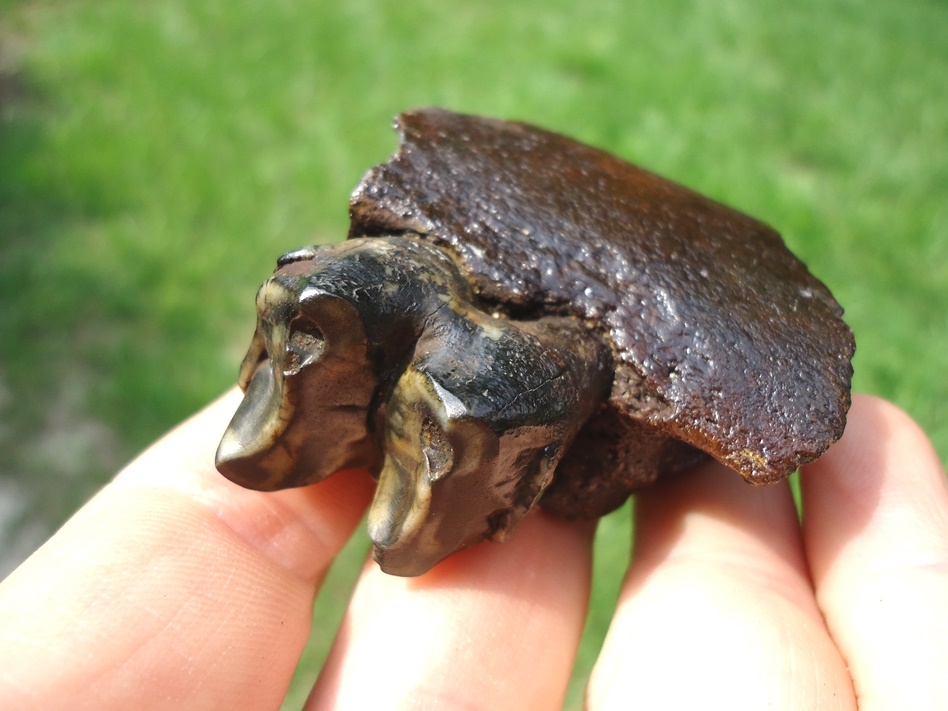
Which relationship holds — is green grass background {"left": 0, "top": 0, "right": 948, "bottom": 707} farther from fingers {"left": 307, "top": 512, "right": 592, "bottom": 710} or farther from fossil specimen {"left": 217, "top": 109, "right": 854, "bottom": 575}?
fossil specimen {"left": 217, "top": 109, "right": 854, "bottom": 575}

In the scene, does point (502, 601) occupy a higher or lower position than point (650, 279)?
lower

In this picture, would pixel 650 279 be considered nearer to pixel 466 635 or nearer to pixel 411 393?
pixel 411 393

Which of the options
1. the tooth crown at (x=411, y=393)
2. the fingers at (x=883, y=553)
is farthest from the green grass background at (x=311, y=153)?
the tooth crown at (x=411, y=393)

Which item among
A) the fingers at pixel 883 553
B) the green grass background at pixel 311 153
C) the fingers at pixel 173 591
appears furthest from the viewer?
the green grass background at pixel 311 153

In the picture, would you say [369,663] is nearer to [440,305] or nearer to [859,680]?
[440,305]

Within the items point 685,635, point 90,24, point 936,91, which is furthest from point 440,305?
point 936,91

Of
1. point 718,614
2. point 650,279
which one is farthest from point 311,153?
point 718,614

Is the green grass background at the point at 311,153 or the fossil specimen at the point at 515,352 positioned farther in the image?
the green grass background at the point at 311,153

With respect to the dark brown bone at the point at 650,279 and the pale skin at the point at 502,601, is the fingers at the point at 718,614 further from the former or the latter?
the dark brown bone at the point at 650,279
